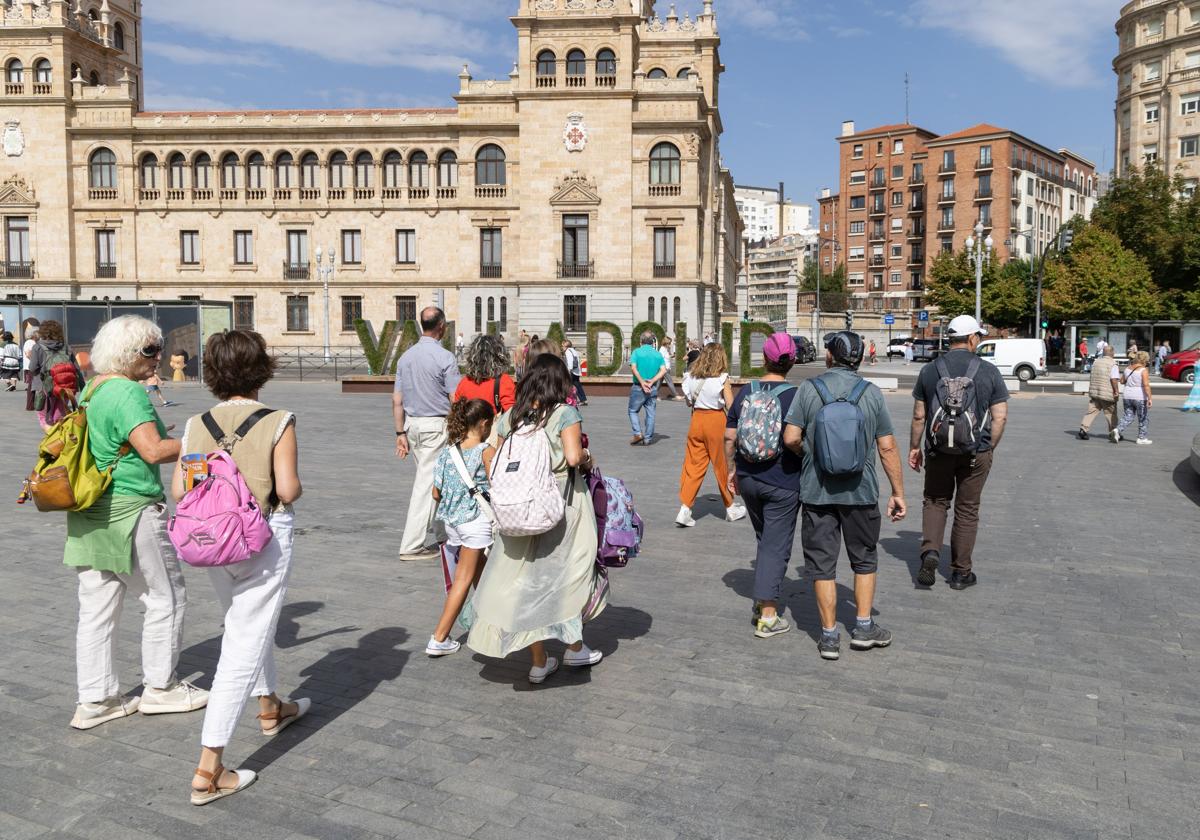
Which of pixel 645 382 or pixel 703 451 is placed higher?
pixel 645 382

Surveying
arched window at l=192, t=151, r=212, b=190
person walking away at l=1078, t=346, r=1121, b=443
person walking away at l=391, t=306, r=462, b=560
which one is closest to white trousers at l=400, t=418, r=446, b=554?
person walking away at l=391, t=306, r=462, b=560

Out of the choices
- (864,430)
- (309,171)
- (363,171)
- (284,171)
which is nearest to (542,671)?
(864,430)

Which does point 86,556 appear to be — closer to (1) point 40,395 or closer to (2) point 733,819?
(2) point 733,819

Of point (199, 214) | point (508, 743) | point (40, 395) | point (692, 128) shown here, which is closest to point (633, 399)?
point (40, 395)

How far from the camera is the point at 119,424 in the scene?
3998 mm

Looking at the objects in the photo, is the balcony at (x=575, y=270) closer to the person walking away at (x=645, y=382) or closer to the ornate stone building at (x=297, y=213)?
the ornate stone building at (x=297, y=213)

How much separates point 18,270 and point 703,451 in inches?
1969

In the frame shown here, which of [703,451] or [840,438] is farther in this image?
[703,451]

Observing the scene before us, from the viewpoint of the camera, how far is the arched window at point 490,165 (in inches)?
1847

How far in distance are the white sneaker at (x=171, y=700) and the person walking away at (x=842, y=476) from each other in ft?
10.5

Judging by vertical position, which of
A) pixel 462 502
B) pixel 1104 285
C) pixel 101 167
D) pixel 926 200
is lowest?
pixel 462 502

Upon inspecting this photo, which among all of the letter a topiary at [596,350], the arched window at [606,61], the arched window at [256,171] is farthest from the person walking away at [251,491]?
the arched window at [256,171]

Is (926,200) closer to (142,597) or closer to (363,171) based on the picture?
(363,171)

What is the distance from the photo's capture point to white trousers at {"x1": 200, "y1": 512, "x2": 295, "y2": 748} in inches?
142
